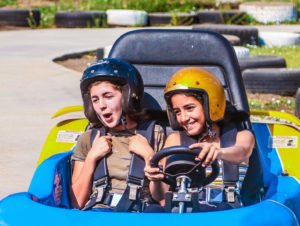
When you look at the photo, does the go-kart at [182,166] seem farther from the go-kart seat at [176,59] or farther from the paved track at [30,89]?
the paved track at [30,89]

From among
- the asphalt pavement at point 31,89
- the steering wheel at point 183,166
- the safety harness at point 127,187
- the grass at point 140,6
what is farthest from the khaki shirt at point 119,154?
the grass at point 140,6

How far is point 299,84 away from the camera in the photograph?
737 centimetres

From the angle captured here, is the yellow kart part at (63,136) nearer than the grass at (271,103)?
Yes

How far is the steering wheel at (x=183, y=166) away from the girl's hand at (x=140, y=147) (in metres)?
0.29

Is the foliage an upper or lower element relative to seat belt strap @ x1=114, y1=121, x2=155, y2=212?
lower

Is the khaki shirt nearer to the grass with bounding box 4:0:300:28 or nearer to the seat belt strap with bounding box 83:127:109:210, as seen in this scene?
the seat belt strap with bounding box 83:127:109:210

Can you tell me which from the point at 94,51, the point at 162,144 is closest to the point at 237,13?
the point at 94,51

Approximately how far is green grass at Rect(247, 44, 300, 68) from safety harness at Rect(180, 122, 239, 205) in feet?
21.6

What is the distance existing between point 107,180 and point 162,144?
0.37m

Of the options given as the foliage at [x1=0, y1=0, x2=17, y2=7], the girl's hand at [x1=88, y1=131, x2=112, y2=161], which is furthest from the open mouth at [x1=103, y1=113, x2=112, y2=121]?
A: the foliage at [x1=0, y1=0, x2=17, y2=7]

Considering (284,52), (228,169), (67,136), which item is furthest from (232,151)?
(284,52)

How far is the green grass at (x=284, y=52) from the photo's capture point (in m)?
10.1

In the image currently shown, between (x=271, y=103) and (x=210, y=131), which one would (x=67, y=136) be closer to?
(x=210, y=131)

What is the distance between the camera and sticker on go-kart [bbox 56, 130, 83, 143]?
3814 millimetres
